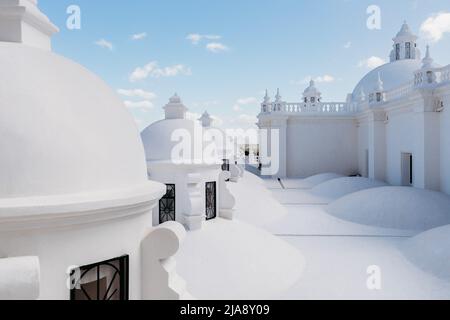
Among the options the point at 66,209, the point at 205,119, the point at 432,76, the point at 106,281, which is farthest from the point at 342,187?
the point at 66,209


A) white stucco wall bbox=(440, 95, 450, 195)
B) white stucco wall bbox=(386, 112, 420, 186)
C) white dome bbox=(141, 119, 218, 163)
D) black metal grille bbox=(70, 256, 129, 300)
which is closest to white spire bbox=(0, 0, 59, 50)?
black metal grille bbox=(70, 256, 129, 300)

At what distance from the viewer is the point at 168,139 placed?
351 inches

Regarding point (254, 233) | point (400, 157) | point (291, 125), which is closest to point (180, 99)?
point (254, 233)

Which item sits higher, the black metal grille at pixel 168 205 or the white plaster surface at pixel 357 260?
the black metal grille at pixel 168 205

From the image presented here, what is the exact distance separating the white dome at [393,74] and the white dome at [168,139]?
2175 centimetres

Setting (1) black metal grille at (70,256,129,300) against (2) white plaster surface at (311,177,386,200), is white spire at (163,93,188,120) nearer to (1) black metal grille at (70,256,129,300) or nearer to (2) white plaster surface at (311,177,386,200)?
(1) black metal grille at (70,256,129,300)

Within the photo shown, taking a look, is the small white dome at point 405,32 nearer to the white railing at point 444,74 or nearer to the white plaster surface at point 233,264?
the white railing at point 444,74

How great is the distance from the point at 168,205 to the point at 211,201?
4.98ft

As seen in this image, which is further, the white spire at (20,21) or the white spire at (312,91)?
the white spire at (312,91)

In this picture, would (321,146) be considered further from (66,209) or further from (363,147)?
(66,209)

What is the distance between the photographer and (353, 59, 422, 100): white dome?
27.9m

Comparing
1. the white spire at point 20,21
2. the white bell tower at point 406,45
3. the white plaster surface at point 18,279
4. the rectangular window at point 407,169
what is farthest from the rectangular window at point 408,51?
the white plaster surface at point 18,279

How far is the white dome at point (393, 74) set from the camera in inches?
1097
